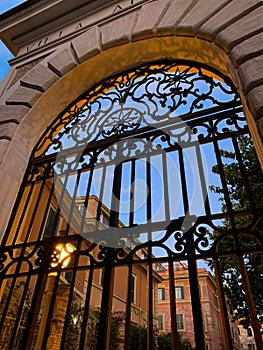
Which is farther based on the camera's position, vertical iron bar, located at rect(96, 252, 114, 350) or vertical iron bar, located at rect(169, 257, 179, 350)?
vertical iron bar, located at rect(96, 252, 114, 350)

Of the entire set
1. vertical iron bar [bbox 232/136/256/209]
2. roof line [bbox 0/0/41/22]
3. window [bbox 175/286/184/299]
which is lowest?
vertical iron bar [bbox 232/136/256/209]

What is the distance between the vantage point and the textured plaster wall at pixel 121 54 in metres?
2.49

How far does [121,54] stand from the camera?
3.50 metres

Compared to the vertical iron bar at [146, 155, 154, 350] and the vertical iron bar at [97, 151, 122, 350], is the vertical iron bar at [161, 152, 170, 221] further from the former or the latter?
the vertical iron bar at [97, 151, 122, 350]

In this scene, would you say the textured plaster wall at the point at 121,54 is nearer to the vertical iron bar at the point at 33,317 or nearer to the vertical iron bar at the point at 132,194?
the vertical iron bar at the point at 33,317

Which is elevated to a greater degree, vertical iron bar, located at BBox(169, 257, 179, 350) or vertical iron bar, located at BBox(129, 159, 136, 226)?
vertical iron bar, located at BBox(129, 159, 136, 226)

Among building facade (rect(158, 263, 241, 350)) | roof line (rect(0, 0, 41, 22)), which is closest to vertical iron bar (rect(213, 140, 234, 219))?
roof line (rect(0, 0, 41, 22))

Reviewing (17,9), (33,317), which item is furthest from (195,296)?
(17,9)

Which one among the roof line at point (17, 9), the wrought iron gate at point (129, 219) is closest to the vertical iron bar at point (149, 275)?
the wrought iron gate at point (129, 219)

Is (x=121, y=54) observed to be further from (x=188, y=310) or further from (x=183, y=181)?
(x=188, y=310)

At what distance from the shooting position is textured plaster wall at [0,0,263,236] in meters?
2.49

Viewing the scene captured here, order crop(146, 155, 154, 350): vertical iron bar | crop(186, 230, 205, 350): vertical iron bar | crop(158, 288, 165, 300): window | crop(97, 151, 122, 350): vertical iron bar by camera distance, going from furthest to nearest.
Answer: crop(158, 288, 165, 300): window, crop(97, 151, 122, 350): vertical iron bar, crop(146, 155, 154, 350): vertical iron bar, crop(186, 230, 205, 350): vertical iron bar

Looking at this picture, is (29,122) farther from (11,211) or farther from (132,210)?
(132,210)

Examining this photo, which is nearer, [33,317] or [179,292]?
[33,317]
